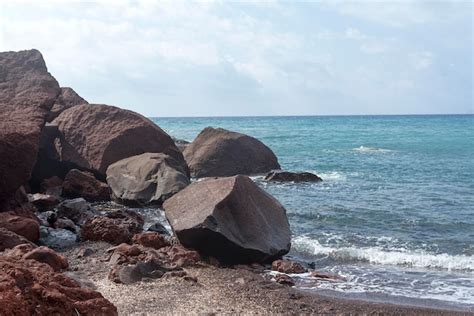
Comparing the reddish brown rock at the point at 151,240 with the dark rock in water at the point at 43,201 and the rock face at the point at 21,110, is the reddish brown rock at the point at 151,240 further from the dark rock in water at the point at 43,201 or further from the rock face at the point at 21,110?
the dark rock in water at the point at 43,201

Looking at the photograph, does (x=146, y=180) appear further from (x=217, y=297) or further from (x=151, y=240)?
(x=217, y=297)

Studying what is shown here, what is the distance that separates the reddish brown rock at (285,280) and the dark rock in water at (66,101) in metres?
13.6

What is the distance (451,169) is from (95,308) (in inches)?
920

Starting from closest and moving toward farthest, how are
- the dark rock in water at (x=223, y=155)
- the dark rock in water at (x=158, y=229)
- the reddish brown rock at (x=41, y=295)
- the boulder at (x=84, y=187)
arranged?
1. the reddish brown rock at (x=41, y=295)
2. the dark rock in water at (x=158, y=229)
3. the boulder at (x=84, y=187)
4. the dark rock in water at (x=223, y=155)

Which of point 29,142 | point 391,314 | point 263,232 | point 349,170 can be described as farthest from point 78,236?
point 349,170

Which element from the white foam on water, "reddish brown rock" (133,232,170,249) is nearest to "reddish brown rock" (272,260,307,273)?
"reddish brown rock" (133,232,170,249)

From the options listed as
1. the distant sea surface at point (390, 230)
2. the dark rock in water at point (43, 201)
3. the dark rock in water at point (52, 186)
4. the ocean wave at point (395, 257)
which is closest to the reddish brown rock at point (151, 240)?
the distant sea surface at point (390, 230)

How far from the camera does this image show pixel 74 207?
12703 mm

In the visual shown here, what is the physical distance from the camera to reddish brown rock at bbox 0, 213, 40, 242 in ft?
31.5

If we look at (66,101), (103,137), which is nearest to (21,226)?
(103,137)

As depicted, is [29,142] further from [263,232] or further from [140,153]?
[140,153]

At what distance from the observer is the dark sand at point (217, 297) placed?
6922 mm

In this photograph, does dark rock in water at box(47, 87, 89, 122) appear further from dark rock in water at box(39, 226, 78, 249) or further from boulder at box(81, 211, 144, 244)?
boulder at box(81, 211, 144, 244)

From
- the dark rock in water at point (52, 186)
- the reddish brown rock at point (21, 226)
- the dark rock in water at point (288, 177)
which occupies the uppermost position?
the reddish brown rock at point (21, 226)
